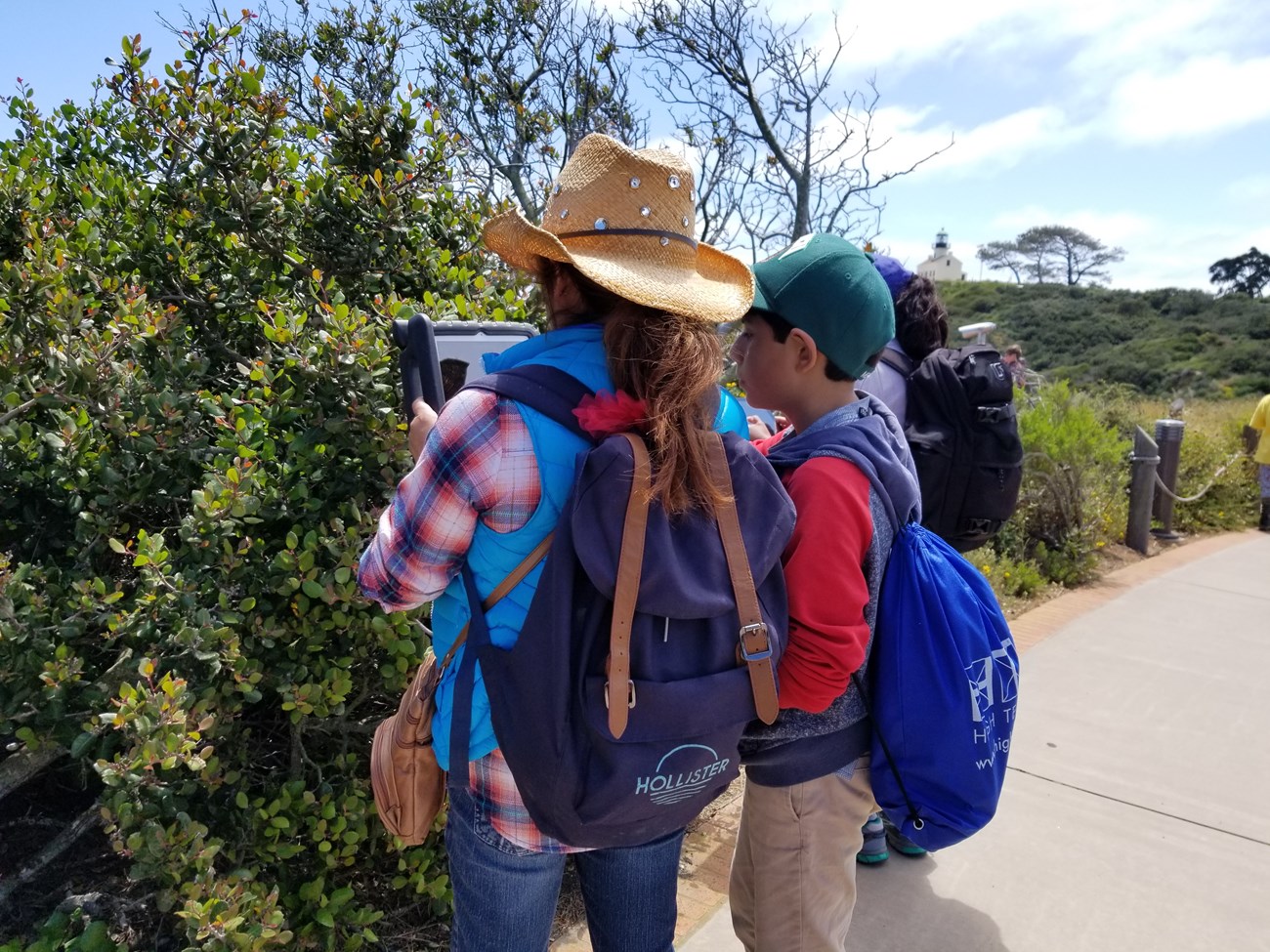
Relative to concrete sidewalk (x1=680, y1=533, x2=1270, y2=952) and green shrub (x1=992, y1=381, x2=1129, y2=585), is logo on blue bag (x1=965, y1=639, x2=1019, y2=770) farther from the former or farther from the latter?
green shrub (x1=992, y1=381, x2=1129, y2=585)

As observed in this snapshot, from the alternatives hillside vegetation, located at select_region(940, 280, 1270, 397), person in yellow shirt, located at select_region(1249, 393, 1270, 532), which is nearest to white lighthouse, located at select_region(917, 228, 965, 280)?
hillside vegetation, located at select_region(940, 280, 1270, 397)

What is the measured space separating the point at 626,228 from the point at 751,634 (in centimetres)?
69

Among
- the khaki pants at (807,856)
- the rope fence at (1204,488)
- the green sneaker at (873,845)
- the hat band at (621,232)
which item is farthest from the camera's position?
the rope fence at (1204,488)

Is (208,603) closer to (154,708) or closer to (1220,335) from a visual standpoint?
(154,708)

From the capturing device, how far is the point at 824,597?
5.28 ft

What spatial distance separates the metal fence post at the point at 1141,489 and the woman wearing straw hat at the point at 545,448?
304 inches

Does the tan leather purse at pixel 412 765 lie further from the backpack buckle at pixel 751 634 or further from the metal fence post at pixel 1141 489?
the metal fence post at pixel 1141 489

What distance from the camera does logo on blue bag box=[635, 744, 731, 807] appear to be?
4.55ft

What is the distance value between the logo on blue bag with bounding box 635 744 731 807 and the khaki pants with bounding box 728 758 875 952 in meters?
0.49

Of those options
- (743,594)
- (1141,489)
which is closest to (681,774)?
(743,594)

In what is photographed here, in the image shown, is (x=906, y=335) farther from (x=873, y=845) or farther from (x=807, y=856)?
(x=873, y=845)

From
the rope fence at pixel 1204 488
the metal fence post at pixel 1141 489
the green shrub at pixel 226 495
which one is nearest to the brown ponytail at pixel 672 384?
the green shrub at pixel 226 495

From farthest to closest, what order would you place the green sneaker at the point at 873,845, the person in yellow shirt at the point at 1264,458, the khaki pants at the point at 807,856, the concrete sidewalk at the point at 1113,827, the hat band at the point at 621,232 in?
the person in yellow shirt at the point at 1264,458, the green sneaker at the point at 873,845, the concrete sidewalk at the point at 1113,827, the khaki pants at the point at 807,856, the hat band at the point at 621,232

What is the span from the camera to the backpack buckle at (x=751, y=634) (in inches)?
56.6
